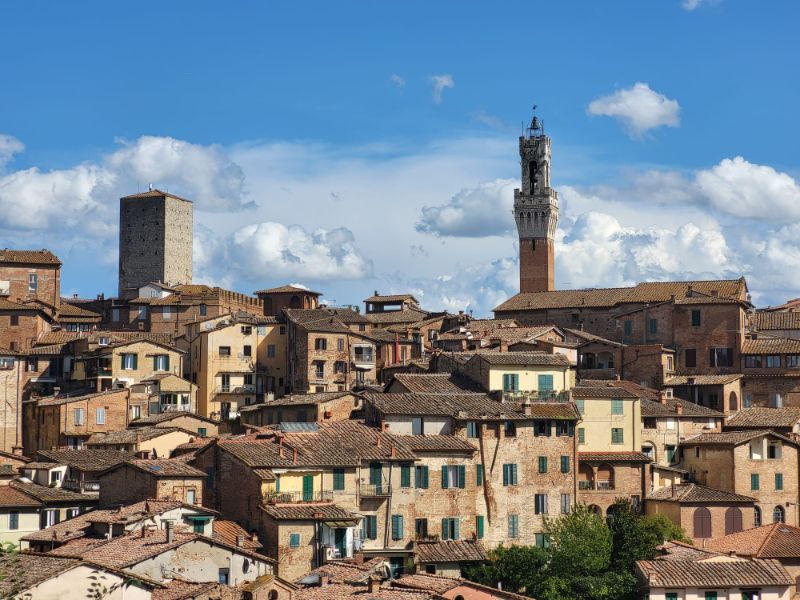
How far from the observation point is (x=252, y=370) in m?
93.2

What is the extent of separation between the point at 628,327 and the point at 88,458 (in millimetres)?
40342

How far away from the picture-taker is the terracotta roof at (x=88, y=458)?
67.3 m

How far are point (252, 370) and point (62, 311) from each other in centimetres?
2095

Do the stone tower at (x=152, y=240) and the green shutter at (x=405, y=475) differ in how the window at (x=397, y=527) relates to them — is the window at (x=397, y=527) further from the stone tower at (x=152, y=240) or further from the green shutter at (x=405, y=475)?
the stone tower at (x=152, y=240)

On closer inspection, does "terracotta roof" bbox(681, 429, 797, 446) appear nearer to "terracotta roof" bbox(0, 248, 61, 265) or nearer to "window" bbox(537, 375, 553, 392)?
"window" bbox(537, 375, 553, 392)

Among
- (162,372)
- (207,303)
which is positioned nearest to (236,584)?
(162,372)

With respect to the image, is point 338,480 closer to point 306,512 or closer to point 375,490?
point 375,490

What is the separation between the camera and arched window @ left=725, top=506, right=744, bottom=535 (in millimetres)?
71938

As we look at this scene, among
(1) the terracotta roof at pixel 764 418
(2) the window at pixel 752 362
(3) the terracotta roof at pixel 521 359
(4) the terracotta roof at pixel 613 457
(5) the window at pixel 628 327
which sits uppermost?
(5) the window at pixel 628 327

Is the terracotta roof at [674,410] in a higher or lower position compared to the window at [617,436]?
higher

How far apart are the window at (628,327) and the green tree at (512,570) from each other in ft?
113

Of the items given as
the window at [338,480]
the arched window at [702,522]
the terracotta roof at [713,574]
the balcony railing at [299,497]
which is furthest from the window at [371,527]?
the arched window at [702,522]

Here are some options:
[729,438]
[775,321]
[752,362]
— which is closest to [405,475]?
[729,438]

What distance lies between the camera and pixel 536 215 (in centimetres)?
13325
